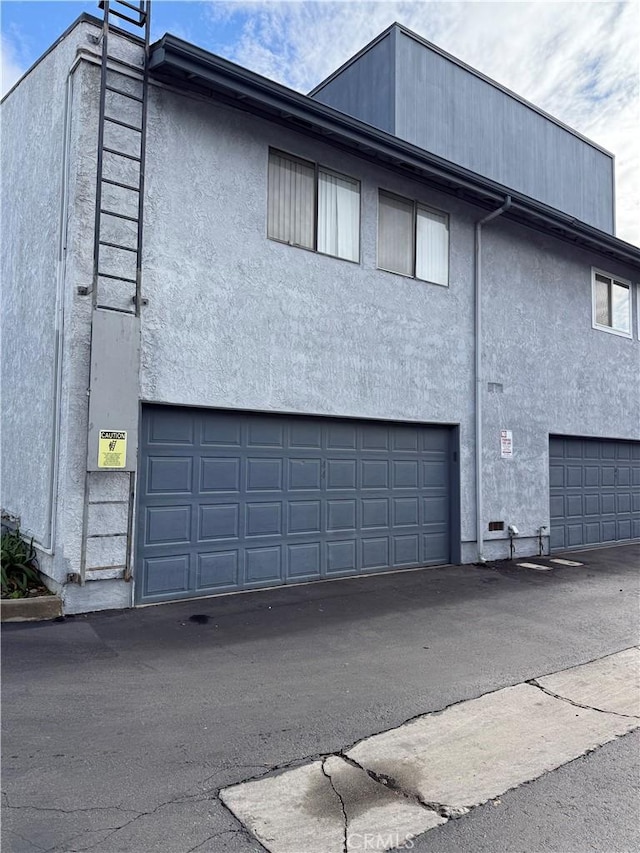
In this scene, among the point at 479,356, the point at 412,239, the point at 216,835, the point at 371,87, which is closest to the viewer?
the point at 216,835

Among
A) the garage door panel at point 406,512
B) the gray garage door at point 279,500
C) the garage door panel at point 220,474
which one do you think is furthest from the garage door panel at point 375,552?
the garage door panel at point 220,474

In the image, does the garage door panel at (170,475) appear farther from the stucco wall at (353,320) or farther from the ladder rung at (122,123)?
the ladder rung at (122,123)

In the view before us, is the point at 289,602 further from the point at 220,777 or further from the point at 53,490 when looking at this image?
the point at 220,777

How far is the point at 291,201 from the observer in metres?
8.50

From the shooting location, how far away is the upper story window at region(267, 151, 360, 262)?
8.35 metres

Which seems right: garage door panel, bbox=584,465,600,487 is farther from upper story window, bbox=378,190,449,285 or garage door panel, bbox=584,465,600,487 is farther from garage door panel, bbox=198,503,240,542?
garage door panel, bbox=198,503,240,542

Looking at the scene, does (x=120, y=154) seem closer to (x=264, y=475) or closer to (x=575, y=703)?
(x=264, y=475)

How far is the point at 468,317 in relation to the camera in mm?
10508

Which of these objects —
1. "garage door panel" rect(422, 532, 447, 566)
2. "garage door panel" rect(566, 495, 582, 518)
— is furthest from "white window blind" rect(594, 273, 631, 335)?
"garage door panel" rect(422, 532, 447, 566)

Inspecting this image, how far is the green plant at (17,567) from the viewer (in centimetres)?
664

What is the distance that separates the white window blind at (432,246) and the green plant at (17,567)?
22.9 feet

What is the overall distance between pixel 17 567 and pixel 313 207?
20.0 feet

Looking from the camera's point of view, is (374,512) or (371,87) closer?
(374,512)

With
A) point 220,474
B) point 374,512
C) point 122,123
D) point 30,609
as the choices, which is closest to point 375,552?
point 374,512
